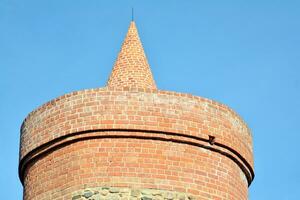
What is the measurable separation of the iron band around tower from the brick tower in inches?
0.5

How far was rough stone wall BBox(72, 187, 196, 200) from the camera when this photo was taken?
12.0 metres

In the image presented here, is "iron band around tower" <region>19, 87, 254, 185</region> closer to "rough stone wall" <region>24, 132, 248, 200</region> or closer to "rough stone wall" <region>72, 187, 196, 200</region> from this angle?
"rough stone wall" <region>24, 132, 248, 200</region>

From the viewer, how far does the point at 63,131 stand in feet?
41.5

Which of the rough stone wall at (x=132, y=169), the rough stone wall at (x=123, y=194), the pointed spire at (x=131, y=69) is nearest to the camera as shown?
the rough stone wall at (x=123, y=194)

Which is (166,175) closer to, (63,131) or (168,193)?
(168,193)

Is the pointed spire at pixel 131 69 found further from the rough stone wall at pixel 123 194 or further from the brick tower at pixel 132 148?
the rough stone wall at pixel 123 194

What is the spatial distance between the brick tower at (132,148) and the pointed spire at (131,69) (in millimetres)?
1048

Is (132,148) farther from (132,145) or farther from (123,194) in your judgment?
(123,194)

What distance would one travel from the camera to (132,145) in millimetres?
12359

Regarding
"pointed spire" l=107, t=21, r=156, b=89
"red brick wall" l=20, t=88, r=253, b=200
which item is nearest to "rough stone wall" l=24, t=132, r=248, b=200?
"red brick wall" l=20, t=88, r=253, b=200

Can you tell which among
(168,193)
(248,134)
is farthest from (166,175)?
(248,134)

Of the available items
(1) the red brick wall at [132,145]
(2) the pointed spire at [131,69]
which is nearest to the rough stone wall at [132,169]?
(1) the red brick wall at [132,145]

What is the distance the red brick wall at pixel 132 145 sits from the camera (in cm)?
1224

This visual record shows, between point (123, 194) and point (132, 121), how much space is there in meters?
1.05
